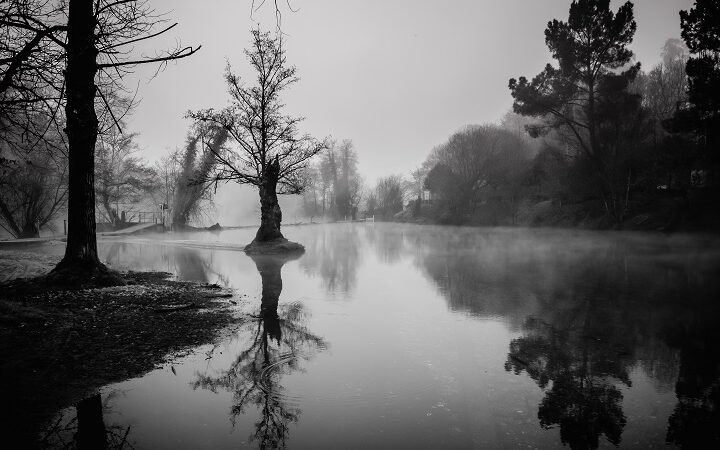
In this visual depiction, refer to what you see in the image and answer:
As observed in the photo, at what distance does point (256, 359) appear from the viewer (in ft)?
17.1

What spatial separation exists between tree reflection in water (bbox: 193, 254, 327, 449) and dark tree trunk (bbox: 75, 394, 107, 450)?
92 cm

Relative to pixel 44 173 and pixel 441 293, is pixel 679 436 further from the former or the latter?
pixel 44 173

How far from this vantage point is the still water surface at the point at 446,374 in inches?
139

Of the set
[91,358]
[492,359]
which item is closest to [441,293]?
[492,359]

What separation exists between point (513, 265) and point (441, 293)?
568 cm

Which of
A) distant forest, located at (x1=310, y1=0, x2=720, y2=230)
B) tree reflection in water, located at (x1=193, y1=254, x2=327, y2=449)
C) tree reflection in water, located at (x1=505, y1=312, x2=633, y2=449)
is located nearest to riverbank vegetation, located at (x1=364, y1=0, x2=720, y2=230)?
distant forest, located at (x1=310, y1=0, x2=720, y2=230)

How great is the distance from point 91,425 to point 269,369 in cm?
187

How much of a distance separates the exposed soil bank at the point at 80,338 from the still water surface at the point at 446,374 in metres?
0.30

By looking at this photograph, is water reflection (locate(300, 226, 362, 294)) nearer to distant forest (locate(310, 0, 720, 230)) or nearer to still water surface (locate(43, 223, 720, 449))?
still water surface (locate(43, 223, 720, 449))

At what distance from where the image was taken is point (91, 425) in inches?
136

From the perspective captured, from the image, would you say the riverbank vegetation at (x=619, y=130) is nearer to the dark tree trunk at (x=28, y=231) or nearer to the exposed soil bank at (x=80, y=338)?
the exposed soil bank at (x=80, y=338)

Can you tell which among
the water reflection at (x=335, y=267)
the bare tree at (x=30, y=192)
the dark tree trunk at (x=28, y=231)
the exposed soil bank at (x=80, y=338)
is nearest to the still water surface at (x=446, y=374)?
the exposed soil bank at (x=80, y=338)

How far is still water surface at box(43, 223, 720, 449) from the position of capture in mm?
3523

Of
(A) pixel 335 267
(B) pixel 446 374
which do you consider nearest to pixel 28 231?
(A) pixel 335 267
